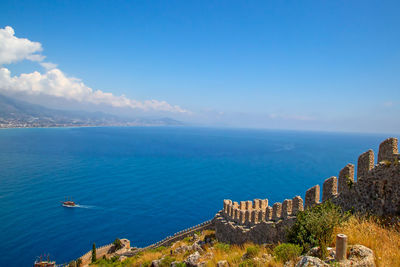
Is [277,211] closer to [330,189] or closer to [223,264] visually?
[330,189]

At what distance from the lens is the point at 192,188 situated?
62.8 metres

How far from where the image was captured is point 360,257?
5352 millimetres

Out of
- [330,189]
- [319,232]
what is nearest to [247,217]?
[330,189]

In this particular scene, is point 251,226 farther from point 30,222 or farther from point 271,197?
point 30,222

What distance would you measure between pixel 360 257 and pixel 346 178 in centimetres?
508

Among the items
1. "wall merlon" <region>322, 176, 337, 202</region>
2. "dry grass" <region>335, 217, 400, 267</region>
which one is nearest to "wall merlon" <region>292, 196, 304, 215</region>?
"wall merlon" <region>322, 176, 337, 202</region>

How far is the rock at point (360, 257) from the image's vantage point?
16.7 feet

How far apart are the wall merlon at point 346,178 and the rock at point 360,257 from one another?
182 inches

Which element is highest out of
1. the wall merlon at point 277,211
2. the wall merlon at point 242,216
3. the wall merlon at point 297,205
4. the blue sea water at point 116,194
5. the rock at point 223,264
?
the wall merlon at point 297,205

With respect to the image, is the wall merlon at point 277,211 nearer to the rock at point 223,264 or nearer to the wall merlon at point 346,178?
the wall merlon at point 346,178

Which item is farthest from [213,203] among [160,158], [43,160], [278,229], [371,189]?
[43,160]

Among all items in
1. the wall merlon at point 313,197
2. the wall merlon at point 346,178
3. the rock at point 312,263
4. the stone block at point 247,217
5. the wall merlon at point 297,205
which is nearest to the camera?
the rock at point 312,263

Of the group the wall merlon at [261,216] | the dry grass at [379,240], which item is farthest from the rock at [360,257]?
the wall merlon at [261,216]

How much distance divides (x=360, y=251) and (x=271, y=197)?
49.6m
